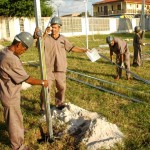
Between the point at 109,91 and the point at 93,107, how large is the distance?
4.10ft

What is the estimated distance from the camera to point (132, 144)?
4480 mm

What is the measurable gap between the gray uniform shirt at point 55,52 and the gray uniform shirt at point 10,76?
154cm

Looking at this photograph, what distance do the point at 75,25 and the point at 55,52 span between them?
2675 cm

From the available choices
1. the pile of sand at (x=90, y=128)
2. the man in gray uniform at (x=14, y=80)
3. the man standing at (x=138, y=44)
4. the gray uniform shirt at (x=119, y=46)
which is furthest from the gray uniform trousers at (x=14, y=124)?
the man standing at (x=138, y=44)

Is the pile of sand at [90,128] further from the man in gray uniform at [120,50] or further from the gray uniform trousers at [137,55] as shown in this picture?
the gray uniform trousers at [137,55]

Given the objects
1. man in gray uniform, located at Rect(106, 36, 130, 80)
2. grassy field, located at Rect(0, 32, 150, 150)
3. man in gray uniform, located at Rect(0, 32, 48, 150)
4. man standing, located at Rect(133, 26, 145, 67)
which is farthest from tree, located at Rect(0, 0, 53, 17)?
man in gray uniform, located at Rect(0, 32, 48, 150)

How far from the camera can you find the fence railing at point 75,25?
88.1 ft

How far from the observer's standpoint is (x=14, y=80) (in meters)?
3.81

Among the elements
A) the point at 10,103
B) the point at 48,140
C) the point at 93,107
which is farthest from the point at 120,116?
the point at 10,103

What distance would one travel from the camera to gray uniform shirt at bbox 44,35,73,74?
536cm

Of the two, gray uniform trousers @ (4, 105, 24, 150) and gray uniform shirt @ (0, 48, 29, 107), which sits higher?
gray uniform shirt @ (0, 48, 29, 107)

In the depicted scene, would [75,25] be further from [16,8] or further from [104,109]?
[104,109]

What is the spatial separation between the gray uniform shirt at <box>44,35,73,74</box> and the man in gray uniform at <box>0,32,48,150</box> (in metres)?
1.47

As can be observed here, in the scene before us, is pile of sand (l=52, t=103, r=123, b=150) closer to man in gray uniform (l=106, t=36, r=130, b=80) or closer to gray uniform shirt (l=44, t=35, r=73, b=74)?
gray uniform shirt (l=44, t=35, r=73, b=74)
